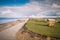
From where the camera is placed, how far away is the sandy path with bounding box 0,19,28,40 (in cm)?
189

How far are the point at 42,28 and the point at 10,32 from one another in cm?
52

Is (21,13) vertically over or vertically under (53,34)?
over

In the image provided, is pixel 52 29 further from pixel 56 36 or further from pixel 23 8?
pixel 23 8

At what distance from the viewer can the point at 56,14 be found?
1.94 meters

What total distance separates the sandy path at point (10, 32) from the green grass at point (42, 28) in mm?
131

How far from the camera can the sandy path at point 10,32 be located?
1.89 meters

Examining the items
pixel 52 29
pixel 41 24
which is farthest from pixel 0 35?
pixel 52 29

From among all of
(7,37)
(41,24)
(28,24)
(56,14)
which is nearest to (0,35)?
(7,37)

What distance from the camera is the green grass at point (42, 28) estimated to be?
188 cm

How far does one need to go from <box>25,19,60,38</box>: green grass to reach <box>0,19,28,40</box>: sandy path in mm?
131

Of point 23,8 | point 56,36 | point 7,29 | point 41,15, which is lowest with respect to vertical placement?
point 56,36

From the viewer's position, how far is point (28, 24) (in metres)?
1.92

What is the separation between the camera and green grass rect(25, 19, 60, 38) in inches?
74.0

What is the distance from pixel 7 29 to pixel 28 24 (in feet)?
1.15
